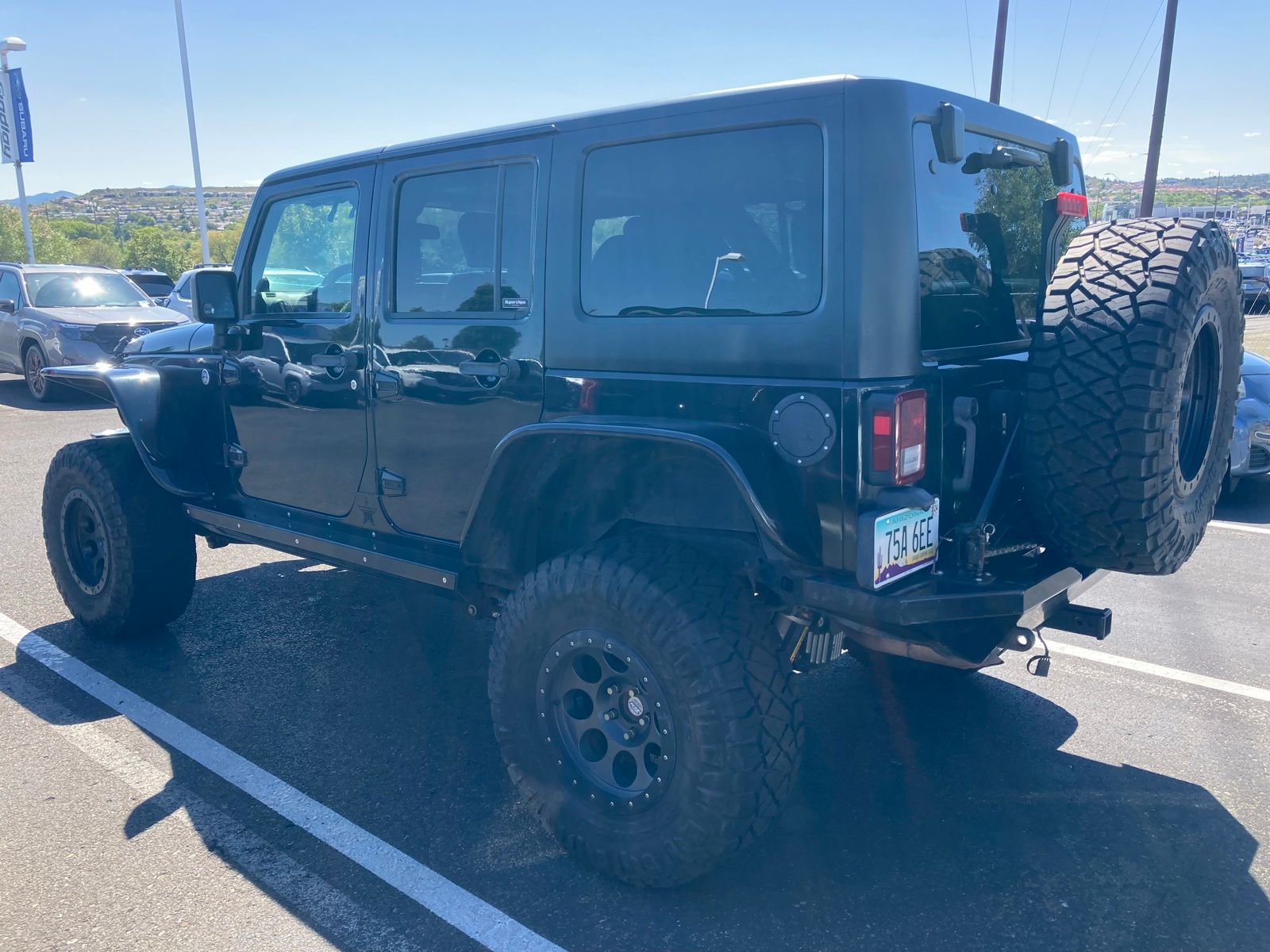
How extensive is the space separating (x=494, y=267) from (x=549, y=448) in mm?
689

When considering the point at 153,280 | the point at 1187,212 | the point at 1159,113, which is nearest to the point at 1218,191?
the point at 1187,212

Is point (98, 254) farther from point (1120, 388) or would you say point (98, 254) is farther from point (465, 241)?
point (1120, 388)

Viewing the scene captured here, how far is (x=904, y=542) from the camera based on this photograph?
2.55 metres

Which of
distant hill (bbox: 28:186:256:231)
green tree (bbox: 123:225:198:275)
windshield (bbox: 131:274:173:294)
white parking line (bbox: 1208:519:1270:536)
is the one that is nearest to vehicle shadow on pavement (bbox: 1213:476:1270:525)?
white parking line (bbox: 1208:519:1270:536)

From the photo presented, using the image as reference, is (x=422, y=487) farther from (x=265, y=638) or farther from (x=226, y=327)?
(x=265, y=638)

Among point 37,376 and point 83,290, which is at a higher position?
point 83,290

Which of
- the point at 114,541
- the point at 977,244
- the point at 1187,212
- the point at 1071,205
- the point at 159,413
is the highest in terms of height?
the point at 1187,212

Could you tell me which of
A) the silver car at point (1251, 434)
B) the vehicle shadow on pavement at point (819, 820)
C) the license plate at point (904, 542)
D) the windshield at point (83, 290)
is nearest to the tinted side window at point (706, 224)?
the license plate at point (904, 542)

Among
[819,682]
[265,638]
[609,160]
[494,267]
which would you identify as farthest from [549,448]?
[265,638]

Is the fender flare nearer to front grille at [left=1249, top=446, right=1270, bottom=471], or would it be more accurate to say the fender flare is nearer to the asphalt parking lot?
the asphalt parking lot

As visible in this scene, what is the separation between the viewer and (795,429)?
258 centimetres

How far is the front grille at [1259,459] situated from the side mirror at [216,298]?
6.95 m

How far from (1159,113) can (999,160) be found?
25850mm

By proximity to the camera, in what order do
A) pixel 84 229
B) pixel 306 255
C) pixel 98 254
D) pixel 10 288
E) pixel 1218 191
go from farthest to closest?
pixel 1218 191, pixel 84 229, pixel 98 254, pixel 10 288, pixel 306 255
